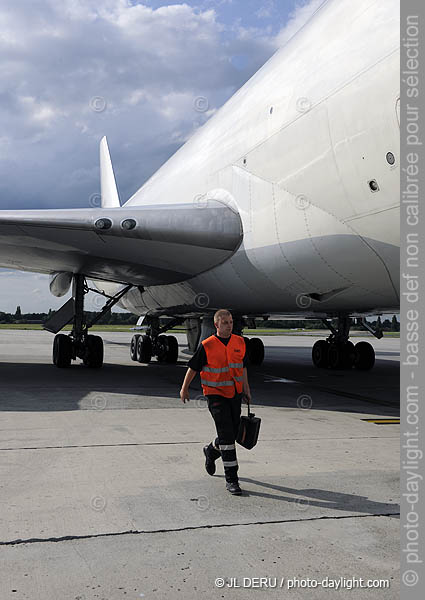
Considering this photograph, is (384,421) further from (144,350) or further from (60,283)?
(144,350)

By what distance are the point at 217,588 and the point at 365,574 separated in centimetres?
→ 80

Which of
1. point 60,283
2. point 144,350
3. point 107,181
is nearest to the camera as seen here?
point 60,283

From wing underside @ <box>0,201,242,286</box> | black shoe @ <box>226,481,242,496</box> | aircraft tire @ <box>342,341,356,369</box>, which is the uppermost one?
wing underside @ <box>0,201,242,286</box>

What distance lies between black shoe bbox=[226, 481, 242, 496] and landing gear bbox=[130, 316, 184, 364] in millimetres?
14329

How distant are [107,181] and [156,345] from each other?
9.32 m

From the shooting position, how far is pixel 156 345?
19953 millimetres

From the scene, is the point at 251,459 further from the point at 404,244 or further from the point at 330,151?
the point at 330,151

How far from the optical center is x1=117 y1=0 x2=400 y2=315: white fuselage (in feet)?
21.4

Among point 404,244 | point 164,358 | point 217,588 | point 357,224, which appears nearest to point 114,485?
point 217,588

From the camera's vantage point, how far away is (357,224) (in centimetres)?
700

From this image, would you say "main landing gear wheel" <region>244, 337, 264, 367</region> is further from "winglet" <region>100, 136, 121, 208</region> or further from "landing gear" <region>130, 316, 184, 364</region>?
"winglet" <region>100, 136, 121, 208</region>

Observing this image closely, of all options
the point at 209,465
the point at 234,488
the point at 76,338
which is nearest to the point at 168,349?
the point at 76,338

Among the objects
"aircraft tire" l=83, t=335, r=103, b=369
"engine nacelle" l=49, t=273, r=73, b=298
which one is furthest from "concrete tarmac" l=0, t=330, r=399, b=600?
"engine nacelle" l=49, t=273, r=73, b=298

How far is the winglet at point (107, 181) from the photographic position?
2505cm
